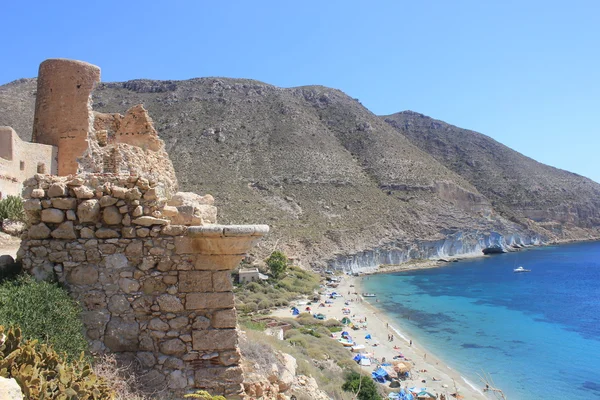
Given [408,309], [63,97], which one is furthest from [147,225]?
[408,309]

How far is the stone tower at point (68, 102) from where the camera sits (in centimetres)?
1098

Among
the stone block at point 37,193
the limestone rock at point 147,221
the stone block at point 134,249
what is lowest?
the stone block at point 134,249

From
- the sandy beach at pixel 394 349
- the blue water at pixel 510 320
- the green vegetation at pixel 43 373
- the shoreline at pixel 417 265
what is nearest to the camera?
the green vegetation at pixel 43 373

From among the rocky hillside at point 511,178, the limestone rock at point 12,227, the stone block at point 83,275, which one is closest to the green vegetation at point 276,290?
the limestone rock at point 12,227

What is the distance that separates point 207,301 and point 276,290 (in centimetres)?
3317

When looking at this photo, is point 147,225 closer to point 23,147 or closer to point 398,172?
point 23,147

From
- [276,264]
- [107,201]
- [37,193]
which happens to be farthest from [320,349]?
[276,264]

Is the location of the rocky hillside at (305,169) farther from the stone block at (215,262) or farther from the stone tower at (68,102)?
the stone block at (215,262)

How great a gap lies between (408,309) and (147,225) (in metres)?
38.6

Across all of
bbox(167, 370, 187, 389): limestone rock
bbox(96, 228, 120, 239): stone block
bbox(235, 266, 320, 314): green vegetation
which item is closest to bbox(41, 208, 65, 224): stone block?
bbox(96, 228, 120, 239): stone block

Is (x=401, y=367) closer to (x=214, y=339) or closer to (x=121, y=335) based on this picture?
(x=214, y=339)

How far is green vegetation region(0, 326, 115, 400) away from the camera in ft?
9.02

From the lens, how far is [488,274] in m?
61.5

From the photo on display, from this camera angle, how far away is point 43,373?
298 cm
